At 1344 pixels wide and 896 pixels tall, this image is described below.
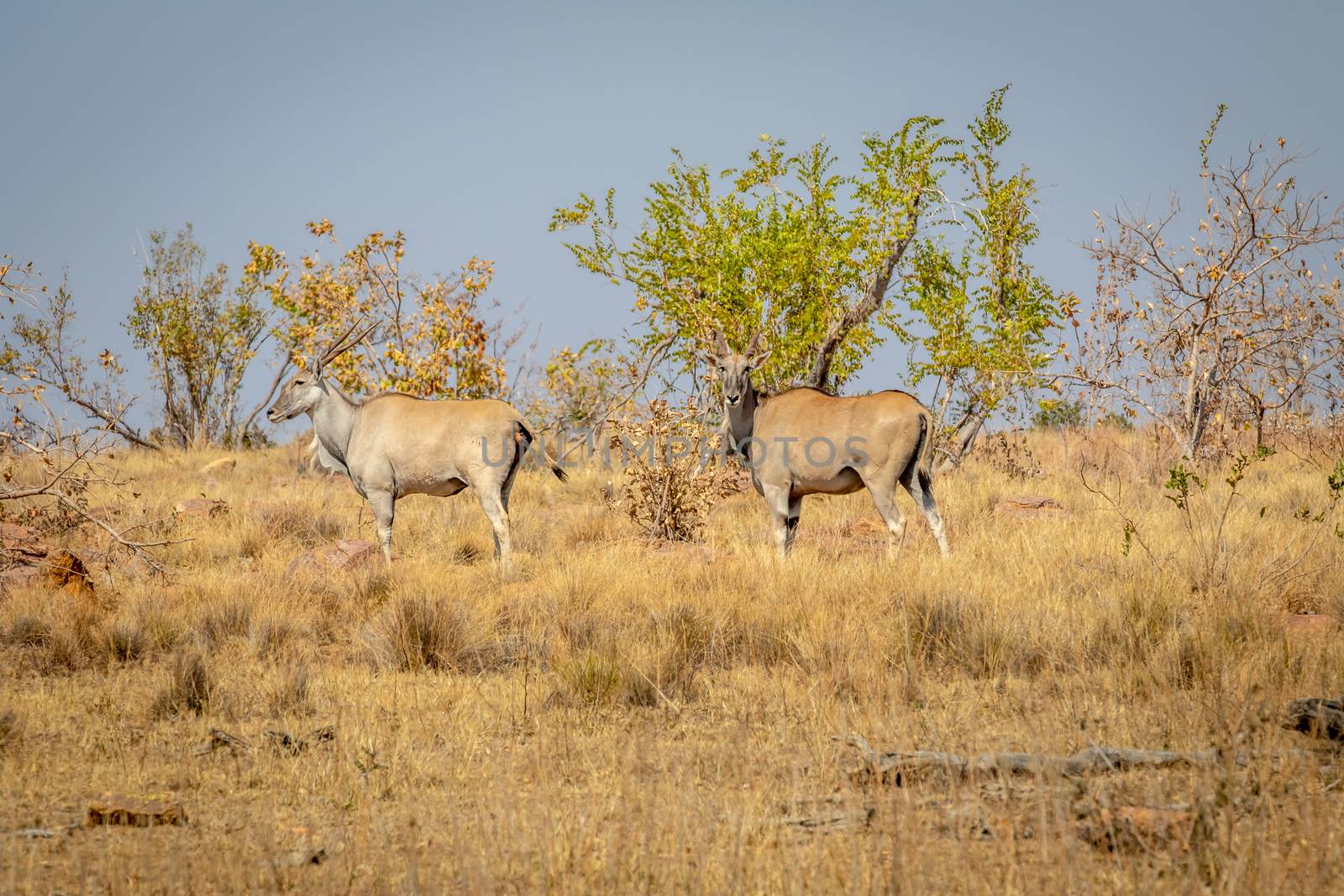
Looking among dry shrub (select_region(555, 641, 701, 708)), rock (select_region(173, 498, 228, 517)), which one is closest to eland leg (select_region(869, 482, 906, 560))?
dry shrub (select_region(555, 641, 701, 708))

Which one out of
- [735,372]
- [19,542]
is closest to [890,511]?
[735,372]

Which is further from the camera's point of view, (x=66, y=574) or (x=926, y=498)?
(x=926, y=498)

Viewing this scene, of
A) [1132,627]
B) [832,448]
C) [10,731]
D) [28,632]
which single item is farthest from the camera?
[832,448]

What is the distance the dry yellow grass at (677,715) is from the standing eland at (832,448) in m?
0.53

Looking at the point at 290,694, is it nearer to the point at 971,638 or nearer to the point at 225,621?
the point at 225,621

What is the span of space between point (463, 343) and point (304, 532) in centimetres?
494

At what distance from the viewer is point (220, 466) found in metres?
21.6

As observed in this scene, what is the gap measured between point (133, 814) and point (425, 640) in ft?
11.0

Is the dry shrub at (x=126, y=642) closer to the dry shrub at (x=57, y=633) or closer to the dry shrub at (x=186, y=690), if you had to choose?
the dry shrub at (x=57, y=633)

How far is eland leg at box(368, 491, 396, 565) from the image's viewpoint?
A: 12445mm

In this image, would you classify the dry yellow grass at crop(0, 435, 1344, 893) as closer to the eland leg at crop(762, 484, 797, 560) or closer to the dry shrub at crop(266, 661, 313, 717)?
the dry shrub at crop(266, 661, 313, 717)

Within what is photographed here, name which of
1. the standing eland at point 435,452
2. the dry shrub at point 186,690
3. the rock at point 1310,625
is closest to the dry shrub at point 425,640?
the dry shrub at point 186,690

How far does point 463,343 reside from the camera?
1845 centimetres

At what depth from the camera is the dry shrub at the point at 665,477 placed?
523 inches
